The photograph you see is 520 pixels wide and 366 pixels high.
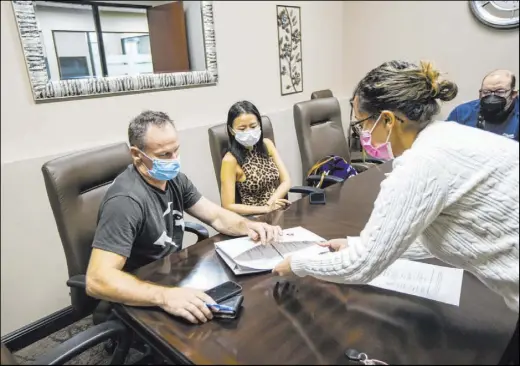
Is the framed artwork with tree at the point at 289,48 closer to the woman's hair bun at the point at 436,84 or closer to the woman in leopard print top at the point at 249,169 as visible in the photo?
the woman in leopard print top at the point at 249,169

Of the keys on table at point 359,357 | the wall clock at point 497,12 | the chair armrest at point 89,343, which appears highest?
the wall clock at point 497,12

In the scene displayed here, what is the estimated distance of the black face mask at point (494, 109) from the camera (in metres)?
2.31

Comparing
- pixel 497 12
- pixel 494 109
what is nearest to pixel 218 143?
pixel 494 109

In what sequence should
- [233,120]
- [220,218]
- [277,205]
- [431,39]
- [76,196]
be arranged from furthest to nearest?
[431,39] → [233,120] → [277,205] → [220,218] → [76,196]

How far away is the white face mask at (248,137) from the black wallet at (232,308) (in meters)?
1.15

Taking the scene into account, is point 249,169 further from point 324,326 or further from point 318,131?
point 324,326

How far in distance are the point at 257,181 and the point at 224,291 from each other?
3.67 ft

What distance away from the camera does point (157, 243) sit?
1.29 m

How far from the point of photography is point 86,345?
812 millimetres

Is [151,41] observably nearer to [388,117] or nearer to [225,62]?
[225,62]

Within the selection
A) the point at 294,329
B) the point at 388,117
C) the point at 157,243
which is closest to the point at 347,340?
the point at 294,329

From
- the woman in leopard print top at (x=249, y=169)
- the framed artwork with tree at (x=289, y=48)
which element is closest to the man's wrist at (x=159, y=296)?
the woman in leopard print top at (x=249, y=169)

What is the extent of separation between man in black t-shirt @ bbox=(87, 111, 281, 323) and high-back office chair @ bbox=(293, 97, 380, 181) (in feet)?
3.38

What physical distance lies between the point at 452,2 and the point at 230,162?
8.58ft
